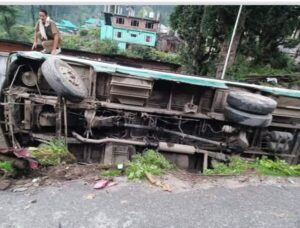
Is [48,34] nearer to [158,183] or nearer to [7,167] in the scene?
[7,167]

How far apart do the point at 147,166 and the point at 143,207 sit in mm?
961

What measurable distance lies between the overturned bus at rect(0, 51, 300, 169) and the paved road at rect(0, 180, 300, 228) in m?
1.70

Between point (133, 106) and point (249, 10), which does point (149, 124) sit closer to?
point (133, 106)

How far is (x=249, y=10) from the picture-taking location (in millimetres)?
12453

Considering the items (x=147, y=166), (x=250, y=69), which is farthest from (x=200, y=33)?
(x=147, y=166)

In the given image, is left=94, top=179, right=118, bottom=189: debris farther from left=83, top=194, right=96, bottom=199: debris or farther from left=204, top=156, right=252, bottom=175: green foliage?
left=204, top=156, right=252, bottom=175: green foliage

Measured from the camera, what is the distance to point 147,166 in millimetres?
3959

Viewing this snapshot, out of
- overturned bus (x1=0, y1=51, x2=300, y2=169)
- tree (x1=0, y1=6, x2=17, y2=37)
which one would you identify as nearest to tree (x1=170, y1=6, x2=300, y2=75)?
overturned bus (x1=0, y1=51, x2=300, y2=169)

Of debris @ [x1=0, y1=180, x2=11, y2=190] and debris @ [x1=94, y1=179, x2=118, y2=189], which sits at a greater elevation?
debris @ [x1=94, y1=179, x2=118, y2=189]

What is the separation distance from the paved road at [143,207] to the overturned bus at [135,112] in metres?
1.70

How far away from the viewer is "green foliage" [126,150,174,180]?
3.71 m

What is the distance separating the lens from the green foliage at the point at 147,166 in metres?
3.71

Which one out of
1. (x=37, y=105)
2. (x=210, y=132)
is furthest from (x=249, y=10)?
(x=37, y=105)

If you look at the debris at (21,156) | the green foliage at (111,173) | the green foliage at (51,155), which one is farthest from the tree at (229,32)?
the debris at (21,156)
